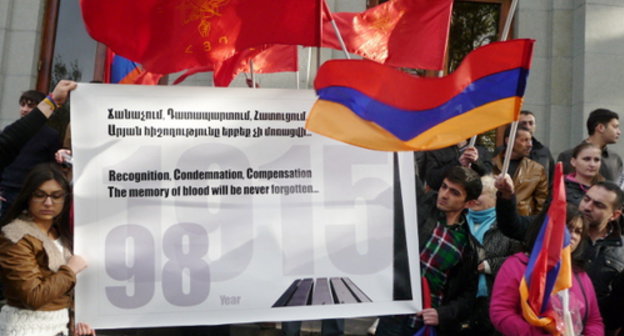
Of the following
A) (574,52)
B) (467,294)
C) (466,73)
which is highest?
(574,52)

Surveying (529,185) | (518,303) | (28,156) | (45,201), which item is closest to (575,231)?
(518,303)

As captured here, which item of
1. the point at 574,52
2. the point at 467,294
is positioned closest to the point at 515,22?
the point at 574,52

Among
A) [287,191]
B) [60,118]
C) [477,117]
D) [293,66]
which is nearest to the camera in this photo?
[477,117]

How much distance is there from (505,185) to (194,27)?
213cm

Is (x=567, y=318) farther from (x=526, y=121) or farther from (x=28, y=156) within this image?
(x=28, y=156)

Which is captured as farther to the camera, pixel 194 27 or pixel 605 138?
pixel 605 138

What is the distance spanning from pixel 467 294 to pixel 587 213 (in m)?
0.98

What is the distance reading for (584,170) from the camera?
525cm

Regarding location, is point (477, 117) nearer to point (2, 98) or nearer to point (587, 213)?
point (587, 213)

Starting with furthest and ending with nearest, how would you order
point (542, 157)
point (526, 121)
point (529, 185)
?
point (542, 157) < point (526, 121) < point (529, 185)

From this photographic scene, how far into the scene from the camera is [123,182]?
12.6 feet

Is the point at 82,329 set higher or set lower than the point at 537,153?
lower

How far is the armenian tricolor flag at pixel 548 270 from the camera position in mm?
3471

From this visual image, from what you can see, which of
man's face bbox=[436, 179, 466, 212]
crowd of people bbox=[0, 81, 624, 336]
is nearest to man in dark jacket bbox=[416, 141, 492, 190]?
crowd of people bbox=[0, 81, 624, 336]
